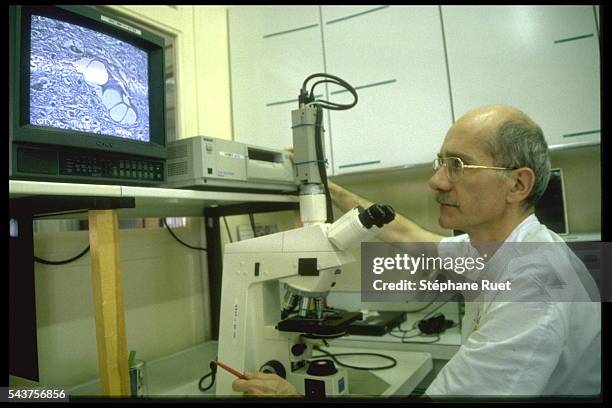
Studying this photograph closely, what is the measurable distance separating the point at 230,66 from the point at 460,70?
43.4 inches

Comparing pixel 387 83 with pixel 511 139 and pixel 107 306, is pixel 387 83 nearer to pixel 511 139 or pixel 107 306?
pixel 511 139

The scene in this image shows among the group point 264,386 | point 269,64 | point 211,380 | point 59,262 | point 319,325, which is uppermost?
point 269,64

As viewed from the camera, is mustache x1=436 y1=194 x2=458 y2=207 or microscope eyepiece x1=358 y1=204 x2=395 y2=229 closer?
microscope eyepiece x1=358 y1=204 x2=395 y2=229

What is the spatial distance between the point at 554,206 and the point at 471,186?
0.81m

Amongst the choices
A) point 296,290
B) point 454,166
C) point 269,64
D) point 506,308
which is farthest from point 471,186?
point 269,64

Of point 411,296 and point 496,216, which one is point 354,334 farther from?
point 496,216

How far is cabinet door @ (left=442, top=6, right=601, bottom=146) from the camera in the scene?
143 cm

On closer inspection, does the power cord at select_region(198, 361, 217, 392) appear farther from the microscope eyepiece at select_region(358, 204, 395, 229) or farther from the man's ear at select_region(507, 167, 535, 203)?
the man's ear at select_region(507, 167, 535, 203)

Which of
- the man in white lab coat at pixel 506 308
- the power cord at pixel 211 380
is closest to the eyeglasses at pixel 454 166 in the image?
the man in white lab coat at pixel 506 308

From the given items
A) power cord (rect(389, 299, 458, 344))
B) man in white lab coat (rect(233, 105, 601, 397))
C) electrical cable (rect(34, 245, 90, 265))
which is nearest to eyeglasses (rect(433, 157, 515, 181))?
man in white lab coat (rect(233, 105, 601, 397))

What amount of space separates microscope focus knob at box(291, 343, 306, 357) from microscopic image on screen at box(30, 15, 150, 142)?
0.64m

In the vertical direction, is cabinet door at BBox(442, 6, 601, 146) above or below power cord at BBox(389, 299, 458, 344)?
above

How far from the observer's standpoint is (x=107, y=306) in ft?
2.76

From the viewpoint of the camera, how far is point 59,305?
4.23ft
